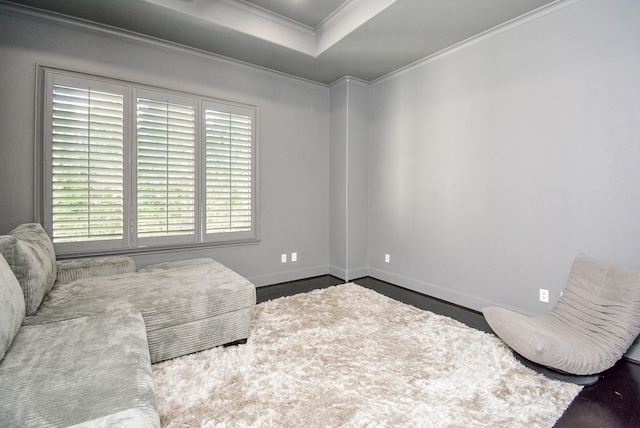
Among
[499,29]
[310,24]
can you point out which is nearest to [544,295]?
[499,29]

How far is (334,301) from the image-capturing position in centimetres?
329

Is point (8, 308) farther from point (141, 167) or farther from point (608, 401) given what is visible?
point (608, 401)

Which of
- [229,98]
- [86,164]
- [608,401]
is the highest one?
[229,98]

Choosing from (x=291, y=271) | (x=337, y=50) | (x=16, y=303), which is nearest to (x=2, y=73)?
(x=16, y=303)

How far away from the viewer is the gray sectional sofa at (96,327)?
3.36 ft

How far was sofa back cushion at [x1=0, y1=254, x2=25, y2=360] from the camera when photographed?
1.27 m

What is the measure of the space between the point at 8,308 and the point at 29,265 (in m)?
0.47

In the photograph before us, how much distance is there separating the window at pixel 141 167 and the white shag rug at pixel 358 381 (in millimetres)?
1463

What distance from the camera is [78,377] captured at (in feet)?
3.82

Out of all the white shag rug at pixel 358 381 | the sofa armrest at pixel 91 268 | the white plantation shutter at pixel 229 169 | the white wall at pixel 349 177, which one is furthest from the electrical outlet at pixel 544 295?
the sofa armrest at pixel 91 268

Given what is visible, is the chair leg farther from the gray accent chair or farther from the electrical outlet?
the electrical outlet

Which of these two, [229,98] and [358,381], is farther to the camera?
[229,98]

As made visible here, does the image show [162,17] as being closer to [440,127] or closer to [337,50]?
[337,50]

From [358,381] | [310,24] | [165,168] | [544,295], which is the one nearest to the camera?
[358,381]
